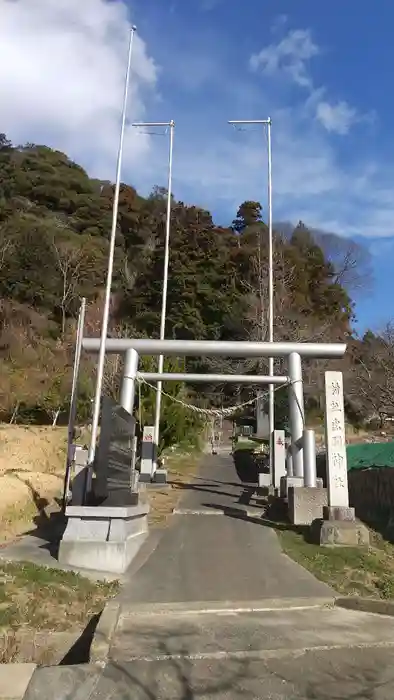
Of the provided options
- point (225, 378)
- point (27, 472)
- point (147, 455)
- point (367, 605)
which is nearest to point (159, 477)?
point (147, 455)

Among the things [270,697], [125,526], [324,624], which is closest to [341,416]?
[125,526]

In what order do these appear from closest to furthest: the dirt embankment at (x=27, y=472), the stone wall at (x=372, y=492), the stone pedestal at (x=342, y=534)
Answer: the stone pedestal at (x=342, y=534)
the dirt embankment at (x=27, y=472)
the stone wall at (x=372, y=492)

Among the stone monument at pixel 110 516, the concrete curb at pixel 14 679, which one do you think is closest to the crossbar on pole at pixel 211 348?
the stone monument at pixel 110 516

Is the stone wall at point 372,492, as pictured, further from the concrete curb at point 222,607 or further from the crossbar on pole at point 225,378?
the concrete curb at point 222,607

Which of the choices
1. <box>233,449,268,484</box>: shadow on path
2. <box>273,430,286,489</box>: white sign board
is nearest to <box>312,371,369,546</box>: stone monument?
<box>273,430,286,489</box>: white sign board

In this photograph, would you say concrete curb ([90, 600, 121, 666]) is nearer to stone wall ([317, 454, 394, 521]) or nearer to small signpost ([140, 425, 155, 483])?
stone wall ([317, 454, 394, 521])

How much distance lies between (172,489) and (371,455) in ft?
22.5

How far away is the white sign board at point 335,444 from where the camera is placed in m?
9.71

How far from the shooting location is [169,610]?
5.83m

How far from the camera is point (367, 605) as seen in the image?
5922mm

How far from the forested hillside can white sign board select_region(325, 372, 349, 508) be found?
18.7 meters

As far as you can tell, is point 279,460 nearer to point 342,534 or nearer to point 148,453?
point 148,453

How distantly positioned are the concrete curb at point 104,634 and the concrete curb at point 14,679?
1.80 ft

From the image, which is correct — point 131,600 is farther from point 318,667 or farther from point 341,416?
point 341,416
